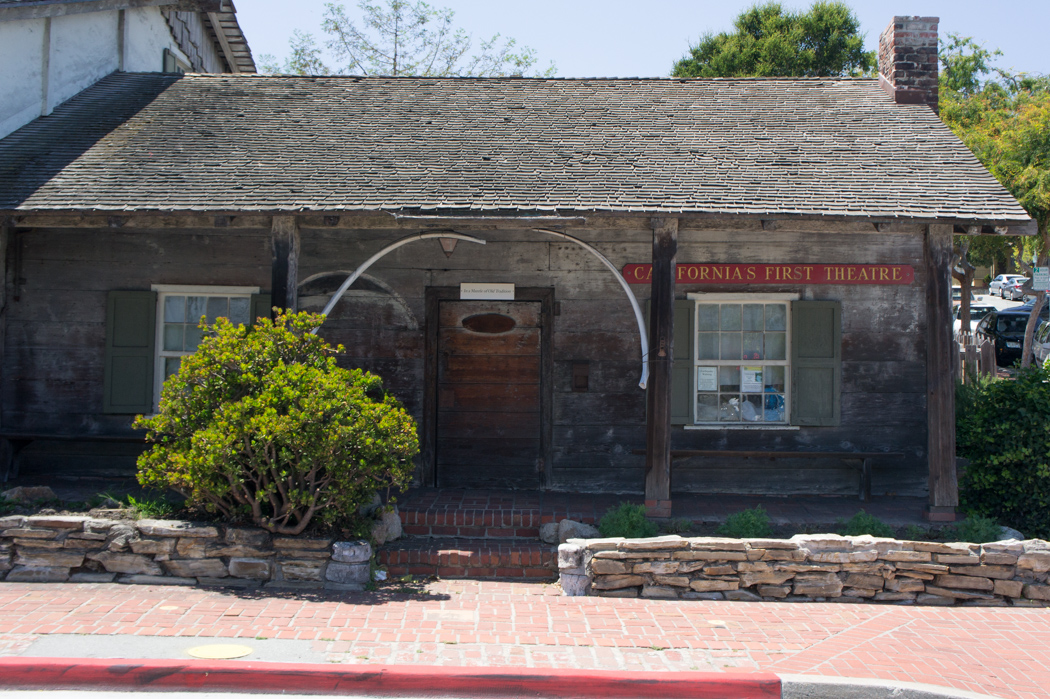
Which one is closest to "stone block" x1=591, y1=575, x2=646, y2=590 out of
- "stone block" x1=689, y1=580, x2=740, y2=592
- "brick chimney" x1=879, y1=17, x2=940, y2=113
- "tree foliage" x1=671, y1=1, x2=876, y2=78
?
"stone block" x1=689, y1=580, x2=740, y2=592

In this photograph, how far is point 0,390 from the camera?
8.34 meters

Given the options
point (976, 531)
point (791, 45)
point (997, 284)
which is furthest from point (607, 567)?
point (997, 284)

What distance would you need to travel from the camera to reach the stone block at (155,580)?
20.4 feet

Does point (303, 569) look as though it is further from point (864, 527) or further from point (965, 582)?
point (965, 582)

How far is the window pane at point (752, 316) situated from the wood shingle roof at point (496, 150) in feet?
5.32

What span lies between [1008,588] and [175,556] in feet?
21.5

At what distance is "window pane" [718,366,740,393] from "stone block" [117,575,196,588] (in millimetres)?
5772

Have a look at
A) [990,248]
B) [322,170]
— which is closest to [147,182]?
[322,170]

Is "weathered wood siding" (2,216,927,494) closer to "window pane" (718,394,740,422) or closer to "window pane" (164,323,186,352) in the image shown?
"window pane" (718,394,740,422)

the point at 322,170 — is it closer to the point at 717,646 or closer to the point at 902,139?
the point at 717,646

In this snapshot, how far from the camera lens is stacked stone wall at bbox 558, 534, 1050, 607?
20.5 ft

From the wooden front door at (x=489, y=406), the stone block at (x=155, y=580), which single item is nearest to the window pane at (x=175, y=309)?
the wooden front door at (x=489, y=406)

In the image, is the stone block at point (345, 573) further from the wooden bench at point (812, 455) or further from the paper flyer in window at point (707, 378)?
the paper flyer in window at point (707, 378)

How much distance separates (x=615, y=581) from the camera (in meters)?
6.25
